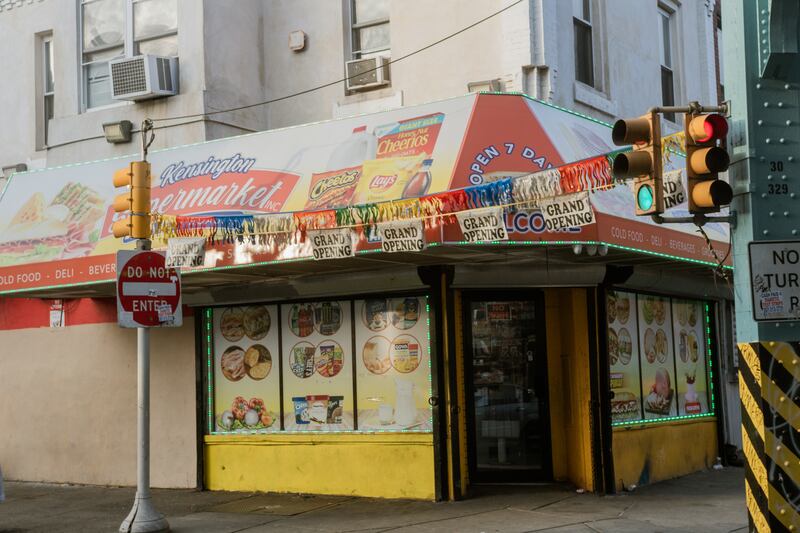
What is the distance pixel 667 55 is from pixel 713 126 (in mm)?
9867

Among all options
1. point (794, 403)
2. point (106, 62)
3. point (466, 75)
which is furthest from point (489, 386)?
point (106, 62)

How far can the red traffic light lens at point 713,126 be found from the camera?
22.9 feet

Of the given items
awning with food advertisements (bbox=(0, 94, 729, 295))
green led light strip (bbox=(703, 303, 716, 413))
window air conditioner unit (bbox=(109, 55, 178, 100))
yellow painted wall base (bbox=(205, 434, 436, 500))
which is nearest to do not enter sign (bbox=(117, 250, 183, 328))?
A: awning with food advertisements (bbox=(0, 94, 729, 295))

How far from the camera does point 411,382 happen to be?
40.5ft

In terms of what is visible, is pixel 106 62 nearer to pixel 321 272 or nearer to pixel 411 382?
pixel 321 272

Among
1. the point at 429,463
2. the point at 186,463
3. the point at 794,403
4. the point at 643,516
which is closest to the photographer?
the point at 794,403

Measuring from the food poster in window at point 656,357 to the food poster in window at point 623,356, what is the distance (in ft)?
0.69

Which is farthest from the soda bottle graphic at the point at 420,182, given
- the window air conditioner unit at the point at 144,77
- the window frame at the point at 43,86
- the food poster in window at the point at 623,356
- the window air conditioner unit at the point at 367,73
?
the window frame at the point at 43,86

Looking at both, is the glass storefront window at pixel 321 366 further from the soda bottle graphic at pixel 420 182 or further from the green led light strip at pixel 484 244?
the soda bottle graphic at pixel 420 182

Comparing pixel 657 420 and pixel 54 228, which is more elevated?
pixel 54 228

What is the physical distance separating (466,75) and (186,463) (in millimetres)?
6630

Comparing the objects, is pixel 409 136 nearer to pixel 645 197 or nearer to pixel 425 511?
pixel 425 511

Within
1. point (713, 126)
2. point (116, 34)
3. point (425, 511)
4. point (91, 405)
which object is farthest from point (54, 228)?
point (713, 126)

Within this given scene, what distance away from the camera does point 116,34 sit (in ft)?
49.3
